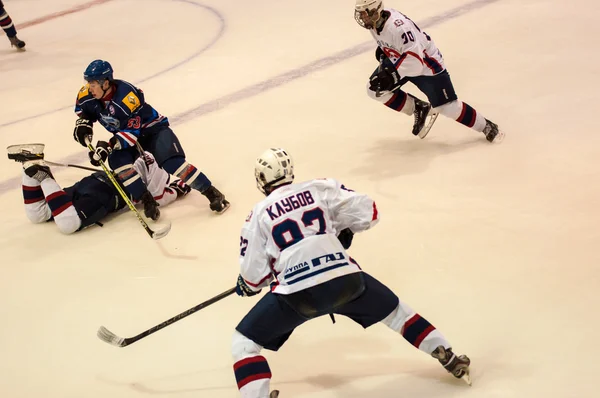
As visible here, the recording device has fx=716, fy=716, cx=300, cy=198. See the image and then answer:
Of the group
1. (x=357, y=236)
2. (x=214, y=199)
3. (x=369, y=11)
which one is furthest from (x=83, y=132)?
(x=369, y=11)

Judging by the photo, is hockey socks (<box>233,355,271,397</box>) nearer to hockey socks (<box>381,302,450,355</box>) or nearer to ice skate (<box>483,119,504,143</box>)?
hockey socks (<box>381,302,450,355</box>)

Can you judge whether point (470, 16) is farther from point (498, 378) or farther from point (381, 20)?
point (498, 378)

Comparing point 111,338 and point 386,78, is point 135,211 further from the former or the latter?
point 386,78

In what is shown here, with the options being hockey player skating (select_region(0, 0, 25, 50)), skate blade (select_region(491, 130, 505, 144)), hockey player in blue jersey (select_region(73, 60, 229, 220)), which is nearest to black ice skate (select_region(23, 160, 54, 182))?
hockey player in blue jersey (select_region(73, 60, 229, 220))

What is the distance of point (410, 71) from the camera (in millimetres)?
3730

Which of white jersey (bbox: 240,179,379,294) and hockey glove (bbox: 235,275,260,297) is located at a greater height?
white jersey (bbox: 240,179,379,294)

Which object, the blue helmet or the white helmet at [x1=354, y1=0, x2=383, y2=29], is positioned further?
the white helmet at [x1=354, y1=0, x2=383, y2=29]

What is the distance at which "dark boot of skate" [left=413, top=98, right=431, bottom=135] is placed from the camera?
4027 millimetres

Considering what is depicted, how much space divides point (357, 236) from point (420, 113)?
1.13 metres

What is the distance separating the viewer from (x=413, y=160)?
3.86 m

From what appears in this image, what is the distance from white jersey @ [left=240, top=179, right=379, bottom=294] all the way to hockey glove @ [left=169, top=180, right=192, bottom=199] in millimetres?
1776

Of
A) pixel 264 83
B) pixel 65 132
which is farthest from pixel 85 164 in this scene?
pixel 264 83

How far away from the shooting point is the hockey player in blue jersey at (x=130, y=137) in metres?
3.45

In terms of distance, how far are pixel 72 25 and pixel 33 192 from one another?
4095 mm
